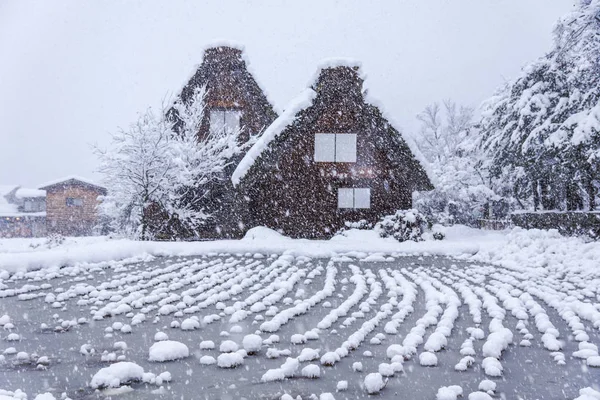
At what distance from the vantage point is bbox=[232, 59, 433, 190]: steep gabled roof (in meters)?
16.8

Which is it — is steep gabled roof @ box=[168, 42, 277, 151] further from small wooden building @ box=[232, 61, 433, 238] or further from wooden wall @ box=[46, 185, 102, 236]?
wooden wall @ box=[46, 185, 102, 236]

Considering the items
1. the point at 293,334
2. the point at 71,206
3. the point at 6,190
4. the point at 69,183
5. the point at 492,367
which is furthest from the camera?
the point at 6,190

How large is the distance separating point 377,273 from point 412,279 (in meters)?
1.03

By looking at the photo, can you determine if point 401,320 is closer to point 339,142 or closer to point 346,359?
point 346,359

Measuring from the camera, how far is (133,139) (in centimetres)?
1722

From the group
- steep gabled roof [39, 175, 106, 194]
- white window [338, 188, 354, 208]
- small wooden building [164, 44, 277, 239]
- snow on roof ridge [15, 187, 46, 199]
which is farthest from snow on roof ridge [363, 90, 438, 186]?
snow on roof ridge [15, 187, 46, 199]

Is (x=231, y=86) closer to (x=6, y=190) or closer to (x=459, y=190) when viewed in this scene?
(x=459, y=190)

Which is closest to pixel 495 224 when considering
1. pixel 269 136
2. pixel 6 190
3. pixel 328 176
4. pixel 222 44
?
pixel 328 176

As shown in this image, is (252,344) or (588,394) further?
(252,344)

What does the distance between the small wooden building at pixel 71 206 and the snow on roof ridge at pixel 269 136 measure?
23031 millimetres

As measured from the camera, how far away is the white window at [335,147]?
18516 mm

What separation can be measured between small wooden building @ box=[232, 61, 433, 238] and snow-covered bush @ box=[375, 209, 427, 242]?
1682 millimetres

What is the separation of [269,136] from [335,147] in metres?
3.04

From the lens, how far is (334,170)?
60.4 ft
